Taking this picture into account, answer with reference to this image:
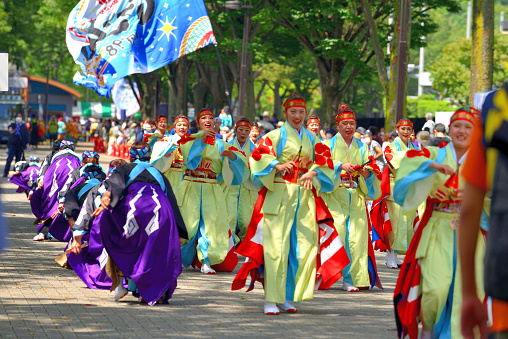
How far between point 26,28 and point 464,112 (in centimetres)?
4101

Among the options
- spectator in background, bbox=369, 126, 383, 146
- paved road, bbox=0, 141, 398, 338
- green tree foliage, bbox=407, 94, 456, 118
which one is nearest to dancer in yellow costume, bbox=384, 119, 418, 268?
paved road, bbox=0, 141, 398, 338

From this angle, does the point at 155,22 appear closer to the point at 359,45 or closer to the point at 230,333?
the point at 230,333

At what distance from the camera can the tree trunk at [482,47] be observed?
16.6 m

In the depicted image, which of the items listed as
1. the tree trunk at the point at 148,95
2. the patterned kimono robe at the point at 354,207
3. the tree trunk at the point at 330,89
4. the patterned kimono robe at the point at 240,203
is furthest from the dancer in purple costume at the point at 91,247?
the tree trunk at the point at 148,95

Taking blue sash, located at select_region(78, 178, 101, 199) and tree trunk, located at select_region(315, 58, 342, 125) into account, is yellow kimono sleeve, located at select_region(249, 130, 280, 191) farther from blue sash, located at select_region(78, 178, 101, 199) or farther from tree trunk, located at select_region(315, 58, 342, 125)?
tree trunk, located at select_region(315, 58, 342, 125)

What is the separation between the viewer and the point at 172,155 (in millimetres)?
10273

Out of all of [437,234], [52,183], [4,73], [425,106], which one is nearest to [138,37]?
[4,73]

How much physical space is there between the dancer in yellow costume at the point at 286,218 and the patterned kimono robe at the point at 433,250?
75.4 inches

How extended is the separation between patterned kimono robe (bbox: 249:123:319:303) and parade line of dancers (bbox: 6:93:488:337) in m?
0.01

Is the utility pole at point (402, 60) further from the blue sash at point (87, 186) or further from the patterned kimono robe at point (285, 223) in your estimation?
the patterned kimono robe at point (285, 223)

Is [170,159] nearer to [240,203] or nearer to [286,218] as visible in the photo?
[240,203]

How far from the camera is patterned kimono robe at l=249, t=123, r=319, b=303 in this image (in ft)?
24.5

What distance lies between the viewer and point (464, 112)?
5777mm

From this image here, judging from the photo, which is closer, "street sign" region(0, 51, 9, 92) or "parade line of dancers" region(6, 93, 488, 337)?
"parade line of dancers" region(6, 93, 488, 337)
